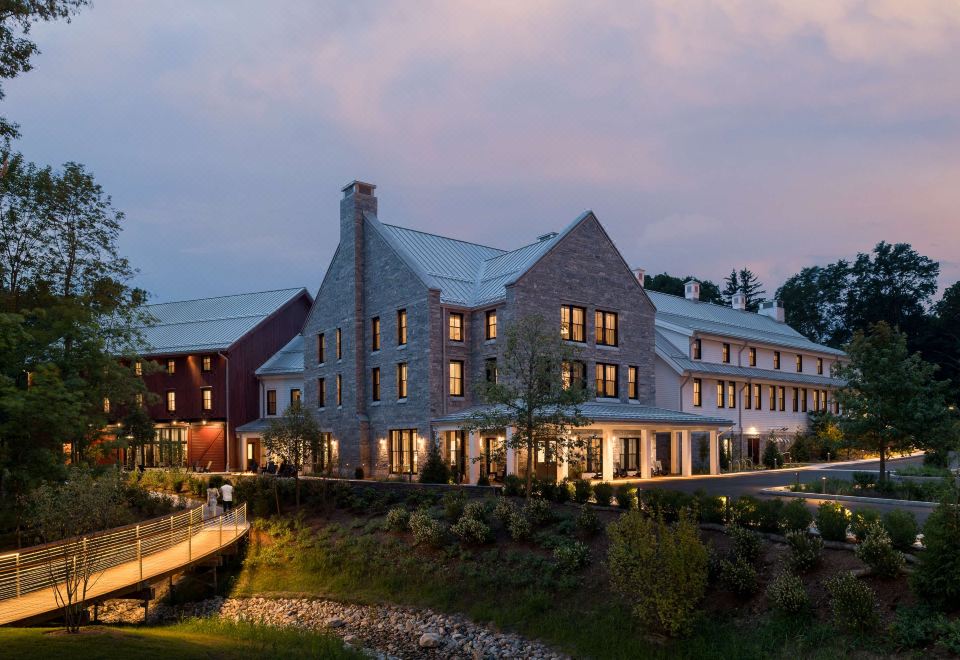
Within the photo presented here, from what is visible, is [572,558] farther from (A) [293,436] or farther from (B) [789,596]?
(A) [293,436]

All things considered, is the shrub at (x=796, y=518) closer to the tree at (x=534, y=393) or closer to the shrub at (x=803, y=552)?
the shrub at (x=803, y=552)

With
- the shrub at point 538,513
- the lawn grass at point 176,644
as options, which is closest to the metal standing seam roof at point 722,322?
the shrub at point 538,513

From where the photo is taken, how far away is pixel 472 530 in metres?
21.9

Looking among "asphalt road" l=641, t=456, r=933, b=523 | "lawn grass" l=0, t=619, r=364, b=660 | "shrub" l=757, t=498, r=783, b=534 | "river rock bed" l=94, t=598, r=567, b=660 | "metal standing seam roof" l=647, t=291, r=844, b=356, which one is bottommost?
"river rock bed" l=94, t=598, r=567, b=660

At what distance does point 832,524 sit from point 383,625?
38.0 feet

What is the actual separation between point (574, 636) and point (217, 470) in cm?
3815

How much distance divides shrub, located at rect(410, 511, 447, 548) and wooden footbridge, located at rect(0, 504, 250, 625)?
6434mm

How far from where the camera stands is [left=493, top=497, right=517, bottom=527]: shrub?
22.5m

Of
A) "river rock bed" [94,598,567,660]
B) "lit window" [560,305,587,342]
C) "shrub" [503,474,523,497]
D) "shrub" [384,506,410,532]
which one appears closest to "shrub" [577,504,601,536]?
"river rock bed" [94,598,567,660]

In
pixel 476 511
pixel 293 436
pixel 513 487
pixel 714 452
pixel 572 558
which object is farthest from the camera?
pixel 714 452

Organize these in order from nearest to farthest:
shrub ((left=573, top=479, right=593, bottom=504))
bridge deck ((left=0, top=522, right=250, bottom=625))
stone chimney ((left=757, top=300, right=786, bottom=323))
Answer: bridge deck ((left=0, top=522, right=250, bottom=625))
shrub ((left=573, top=479, right=593, bottom=504))
stone chimney ((left=757, top=300, right=786, bottom=323))

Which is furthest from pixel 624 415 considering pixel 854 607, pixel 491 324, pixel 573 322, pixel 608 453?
pixel 854 607

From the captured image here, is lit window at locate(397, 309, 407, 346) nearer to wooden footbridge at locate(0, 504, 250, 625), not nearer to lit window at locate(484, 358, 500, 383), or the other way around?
lit window at locate(484, 358, 500, 383)

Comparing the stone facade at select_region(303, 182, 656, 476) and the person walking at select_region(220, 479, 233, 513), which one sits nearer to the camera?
the person walking at select_region(220, 479, 233, 513)
